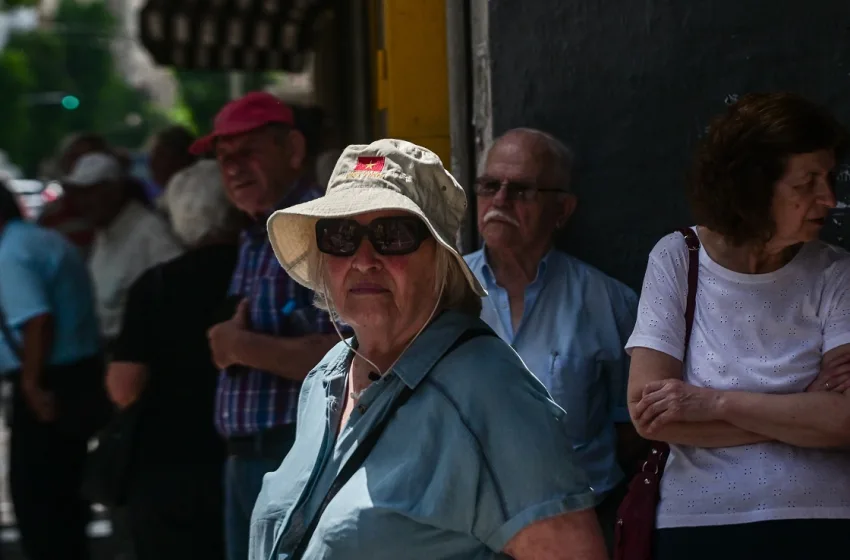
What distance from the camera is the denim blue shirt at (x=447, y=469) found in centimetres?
230

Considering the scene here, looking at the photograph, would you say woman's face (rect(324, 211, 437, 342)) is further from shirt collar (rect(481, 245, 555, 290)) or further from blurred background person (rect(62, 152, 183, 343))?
blurred background person (rect(62, 152, 183, 343))

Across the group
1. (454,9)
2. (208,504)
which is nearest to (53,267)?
(208,504)

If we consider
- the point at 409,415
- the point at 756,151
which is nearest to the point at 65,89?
the point at 756,151

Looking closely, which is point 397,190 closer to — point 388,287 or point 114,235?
point 388,287

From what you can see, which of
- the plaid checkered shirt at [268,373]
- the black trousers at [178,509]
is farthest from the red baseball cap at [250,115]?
the black trousers at [178,509]

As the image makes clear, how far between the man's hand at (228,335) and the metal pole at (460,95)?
71 centimetres

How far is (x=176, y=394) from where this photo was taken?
15.5ft

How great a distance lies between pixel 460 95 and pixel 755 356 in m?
1.60

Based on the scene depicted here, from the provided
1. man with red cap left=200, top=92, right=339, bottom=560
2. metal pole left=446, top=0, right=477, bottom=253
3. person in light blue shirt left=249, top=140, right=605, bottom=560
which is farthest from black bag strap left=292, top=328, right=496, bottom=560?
metal pole left=446, top=0, right=477, bottom=253

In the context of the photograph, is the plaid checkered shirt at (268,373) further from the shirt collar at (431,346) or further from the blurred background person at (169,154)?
the blurred background person at (169,154)

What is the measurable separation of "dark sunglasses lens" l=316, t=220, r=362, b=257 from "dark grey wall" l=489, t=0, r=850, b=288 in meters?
1.41

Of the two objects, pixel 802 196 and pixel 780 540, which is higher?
pixel 802 196

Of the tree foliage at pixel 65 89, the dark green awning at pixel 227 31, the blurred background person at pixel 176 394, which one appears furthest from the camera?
the tree foliage at pixel 65 89

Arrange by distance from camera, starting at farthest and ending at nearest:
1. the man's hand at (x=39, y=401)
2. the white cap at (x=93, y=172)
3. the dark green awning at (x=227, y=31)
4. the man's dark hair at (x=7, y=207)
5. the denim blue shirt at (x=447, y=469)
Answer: the dark green awning at (x=227, y=31) → the white cap at (x=93, y=172) → the man's dark hair at (x=7, y=207) → the man's hand at (x=39, y=401) → the denim blue shirt at (x=447, y=469)
